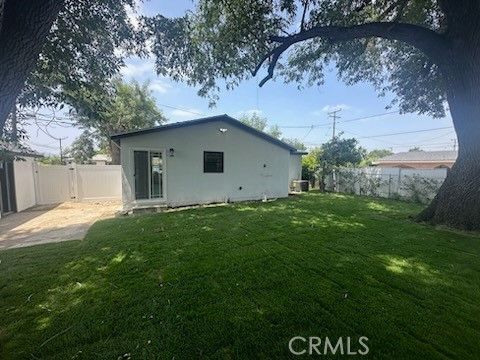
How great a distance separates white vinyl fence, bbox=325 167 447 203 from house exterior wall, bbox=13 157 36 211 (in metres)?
16.2

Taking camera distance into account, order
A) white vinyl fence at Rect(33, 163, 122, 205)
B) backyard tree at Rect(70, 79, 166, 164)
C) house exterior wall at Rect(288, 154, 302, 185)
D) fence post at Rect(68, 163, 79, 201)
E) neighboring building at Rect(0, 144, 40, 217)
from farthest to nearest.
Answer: backyard tree at Rect(70, 79, 166, 164), house exterior wall at Rect(288, 154, 302, 185), fence post at Rect(68, 163, 79, 201), white vinyl fence at Rect(33, 163, 122, 205), neighboring building at Rect(0, 144, 40, 217)

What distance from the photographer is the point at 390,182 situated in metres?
12.3

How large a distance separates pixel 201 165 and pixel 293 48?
6.04 metres

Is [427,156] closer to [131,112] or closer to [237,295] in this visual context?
[237,295]

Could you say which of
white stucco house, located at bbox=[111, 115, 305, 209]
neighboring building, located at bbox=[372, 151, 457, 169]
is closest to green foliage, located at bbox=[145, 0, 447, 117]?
white stucco house, located at bbox=[111, 115, 305, 209]

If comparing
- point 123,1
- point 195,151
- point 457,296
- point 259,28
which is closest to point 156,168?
point 195,151

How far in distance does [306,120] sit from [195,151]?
92.6 ft

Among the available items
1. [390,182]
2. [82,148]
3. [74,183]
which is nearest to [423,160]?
[390,182]

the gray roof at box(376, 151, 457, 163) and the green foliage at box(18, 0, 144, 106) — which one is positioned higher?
the green foliage at box(18, 0, 144, 106)

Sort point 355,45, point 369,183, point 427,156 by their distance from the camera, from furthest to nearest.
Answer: point 427,156, point 369,183, point 355,45

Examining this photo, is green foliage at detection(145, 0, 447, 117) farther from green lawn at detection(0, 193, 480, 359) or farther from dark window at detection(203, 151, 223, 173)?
green lawn at detection(0, 193, 480, 359)

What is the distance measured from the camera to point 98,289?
318 centimetres

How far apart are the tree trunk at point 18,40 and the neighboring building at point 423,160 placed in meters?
29.1

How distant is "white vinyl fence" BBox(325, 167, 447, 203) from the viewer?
10547 millimetres
